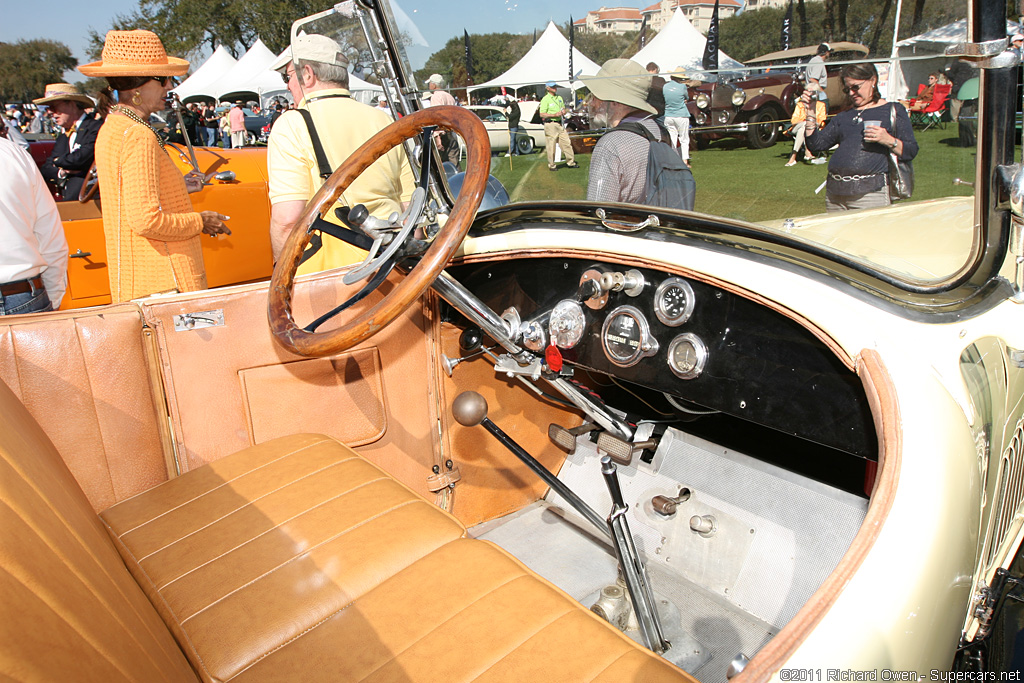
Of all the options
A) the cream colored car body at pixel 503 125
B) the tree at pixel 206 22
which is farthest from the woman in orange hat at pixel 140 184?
the tree at pixel 206 22

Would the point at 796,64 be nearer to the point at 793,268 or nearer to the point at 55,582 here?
the point at 793,268

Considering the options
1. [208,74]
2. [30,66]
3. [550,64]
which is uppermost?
[30,66]

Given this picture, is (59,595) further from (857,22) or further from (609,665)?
(857,22)

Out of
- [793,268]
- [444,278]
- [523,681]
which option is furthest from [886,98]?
[523,681]

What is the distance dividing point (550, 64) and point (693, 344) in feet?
2.68

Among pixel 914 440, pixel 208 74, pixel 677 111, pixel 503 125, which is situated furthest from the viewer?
pixel 208 74

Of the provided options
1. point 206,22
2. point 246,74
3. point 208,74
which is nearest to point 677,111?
point 246,74

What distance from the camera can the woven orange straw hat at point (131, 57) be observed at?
275 cm

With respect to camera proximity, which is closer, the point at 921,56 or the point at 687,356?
the point at 921,56

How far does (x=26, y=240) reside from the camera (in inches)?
98.7

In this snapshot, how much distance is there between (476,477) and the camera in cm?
248

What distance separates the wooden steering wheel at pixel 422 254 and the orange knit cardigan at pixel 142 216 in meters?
1.07

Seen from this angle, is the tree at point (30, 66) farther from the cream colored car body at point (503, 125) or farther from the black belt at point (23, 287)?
the cream colored car body at point (503, 125)

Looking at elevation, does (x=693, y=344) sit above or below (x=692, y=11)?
below
